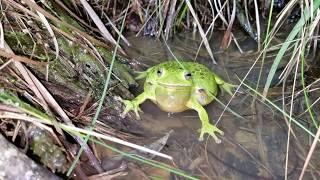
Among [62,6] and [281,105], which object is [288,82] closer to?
[281,105]

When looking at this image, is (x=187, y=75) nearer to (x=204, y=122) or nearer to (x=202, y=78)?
(x=202, y=78)

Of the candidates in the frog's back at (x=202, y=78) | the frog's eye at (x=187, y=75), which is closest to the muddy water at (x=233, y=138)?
the frog's back at (x=202, y=78)

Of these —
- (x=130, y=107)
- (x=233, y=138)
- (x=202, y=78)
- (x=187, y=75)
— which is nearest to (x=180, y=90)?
(x=187, y=75)

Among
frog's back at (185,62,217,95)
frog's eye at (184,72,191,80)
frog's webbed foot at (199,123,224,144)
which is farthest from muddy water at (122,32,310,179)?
frog's eye at (184,72,191,80)

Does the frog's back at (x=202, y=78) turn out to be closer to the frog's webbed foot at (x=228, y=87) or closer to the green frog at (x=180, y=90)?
the green frog at (x=180, y=90)

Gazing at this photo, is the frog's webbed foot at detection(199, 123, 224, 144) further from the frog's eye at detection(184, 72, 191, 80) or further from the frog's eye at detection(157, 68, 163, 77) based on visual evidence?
the frog's eye at detection(157, 68, 163, 77)

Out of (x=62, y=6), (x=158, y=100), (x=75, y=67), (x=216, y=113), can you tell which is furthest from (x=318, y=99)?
(x=62, y=6)

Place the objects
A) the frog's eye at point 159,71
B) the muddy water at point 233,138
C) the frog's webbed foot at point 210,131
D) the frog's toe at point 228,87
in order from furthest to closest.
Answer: the frog's toe at point 228,87 → the frog's eye at point 159,71 → the frog's webbed foot at point 210,131 → the muddy water at point 233,138

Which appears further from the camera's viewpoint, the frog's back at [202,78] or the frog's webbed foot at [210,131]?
the frog's back at [202,78]
